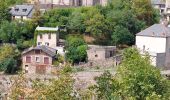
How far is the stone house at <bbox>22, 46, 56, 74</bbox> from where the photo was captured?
3098cm

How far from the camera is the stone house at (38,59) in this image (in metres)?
31.0

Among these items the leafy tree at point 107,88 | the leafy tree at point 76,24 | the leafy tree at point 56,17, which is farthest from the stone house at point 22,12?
the leafy tree at point 107,88

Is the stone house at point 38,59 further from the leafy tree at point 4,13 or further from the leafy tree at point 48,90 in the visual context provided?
the leafy tree at point 48,90

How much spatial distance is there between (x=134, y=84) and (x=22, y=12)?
20.4 metres

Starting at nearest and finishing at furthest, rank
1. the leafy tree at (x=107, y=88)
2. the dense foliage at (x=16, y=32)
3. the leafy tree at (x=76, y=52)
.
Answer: the leafy tree at (x=107, y=88)
the leafy tree at (x=76, y=52)
the dense foliage at (x=16, y=32)

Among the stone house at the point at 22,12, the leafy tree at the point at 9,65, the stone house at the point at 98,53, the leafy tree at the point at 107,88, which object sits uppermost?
the stone house at the point at 22,12

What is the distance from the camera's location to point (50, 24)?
34.8m

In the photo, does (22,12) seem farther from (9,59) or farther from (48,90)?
(48,90)

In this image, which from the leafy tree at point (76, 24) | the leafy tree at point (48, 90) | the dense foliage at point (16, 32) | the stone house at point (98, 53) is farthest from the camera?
the leafy tree at point (76, 24)

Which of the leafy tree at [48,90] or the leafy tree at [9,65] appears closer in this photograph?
the leafy tree at [48,90]

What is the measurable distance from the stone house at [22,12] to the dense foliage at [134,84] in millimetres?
19023

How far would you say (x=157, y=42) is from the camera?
3166cm

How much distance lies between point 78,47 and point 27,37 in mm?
4416

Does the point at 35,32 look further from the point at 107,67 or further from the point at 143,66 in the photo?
the point at 143,66
